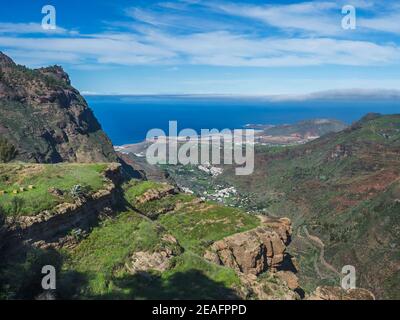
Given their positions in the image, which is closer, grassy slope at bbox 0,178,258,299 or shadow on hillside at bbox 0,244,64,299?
shadow on hillside at bbox 0,244,64,299

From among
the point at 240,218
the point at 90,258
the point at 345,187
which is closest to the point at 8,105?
the point at 240,218

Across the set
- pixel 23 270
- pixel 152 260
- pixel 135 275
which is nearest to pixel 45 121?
pixel 152 260

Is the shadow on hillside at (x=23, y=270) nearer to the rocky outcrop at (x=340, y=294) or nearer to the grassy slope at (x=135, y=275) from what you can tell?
the grassy slope at (x=135, y=275)

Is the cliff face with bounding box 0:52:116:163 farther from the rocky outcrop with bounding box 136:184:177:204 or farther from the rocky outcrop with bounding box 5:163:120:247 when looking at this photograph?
the rocky outcrop with bounding box 5:163:120:247

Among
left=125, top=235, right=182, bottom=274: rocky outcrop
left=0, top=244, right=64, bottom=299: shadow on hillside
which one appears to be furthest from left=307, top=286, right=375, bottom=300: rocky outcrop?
left=0, top=244, right=64, bottom=299: shadow on hillside

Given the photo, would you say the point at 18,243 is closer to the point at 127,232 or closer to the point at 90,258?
the point at 90,258

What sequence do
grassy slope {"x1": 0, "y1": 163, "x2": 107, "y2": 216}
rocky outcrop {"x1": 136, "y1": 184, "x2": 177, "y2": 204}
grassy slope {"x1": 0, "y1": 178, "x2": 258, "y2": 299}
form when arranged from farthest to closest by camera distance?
rocky outcrop {"x1": 136, "y1": 184, "x2": 177, "y2": 204} < grassy slope {"x1": 0, "y1": 163, "x2": 107, "y2": 216} < grassy slope {"x1": 0, "y1": 178, "x2": 258, "y2": 299}

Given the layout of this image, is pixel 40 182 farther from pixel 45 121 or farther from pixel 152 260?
pixel 45 121
